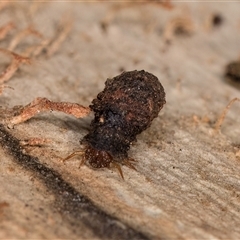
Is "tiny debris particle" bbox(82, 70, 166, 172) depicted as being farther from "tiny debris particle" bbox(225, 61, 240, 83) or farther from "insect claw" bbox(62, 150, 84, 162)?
"tiny debris particle" bbox(225, 61, 240, 83)

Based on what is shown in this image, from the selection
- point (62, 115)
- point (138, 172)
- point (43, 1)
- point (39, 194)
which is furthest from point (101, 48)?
point (39, 194)

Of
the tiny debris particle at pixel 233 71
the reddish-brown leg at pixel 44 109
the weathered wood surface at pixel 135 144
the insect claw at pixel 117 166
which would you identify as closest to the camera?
the weathered wood surface at pixel 135 144

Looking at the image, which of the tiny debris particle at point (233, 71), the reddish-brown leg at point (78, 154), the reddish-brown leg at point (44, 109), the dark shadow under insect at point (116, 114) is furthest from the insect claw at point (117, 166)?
the tiny debris particle at point (233, 71)

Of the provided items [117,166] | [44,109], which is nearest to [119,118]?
[117,166]

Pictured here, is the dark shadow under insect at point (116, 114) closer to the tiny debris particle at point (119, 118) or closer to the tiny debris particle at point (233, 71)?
the tiny debris particle at point (119, 118)

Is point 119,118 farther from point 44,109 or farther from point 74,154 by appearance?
point 44,109

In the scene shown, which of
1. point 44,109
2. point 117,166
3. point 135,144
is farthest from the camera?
point 135,144
